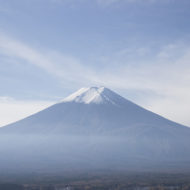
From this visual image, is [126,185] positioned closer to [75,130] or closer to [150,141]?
[150,141]

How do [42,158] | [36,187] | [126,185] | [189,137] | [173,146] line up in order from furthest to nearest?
[189,137], [173,146], [42,158], [126,185], [36,187]

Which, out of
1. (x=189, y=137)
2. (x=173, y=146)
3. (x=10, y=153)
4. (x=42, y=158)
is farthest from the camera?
(x=189, y=137)

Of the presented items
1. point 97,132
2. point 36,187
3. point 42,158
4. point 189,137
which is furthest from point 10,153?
point 36,187

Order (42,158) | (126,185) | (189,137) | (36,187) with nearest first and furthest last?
(36,187) → (126,185) → (42,158) → (189,137)

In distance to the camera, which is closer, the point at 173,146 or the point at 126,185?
the point at 126,185

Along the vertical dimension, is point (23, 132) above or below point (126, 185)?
above

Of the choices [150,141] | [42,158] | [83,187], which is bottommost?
[83,187]

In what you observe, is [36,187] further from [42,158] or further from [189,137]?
[189,137]

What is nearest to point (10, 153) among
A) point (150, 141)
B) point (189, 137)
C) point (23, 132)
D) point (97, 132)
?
point (23, 132)

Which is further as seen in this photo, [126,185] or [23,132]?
[23,132]
